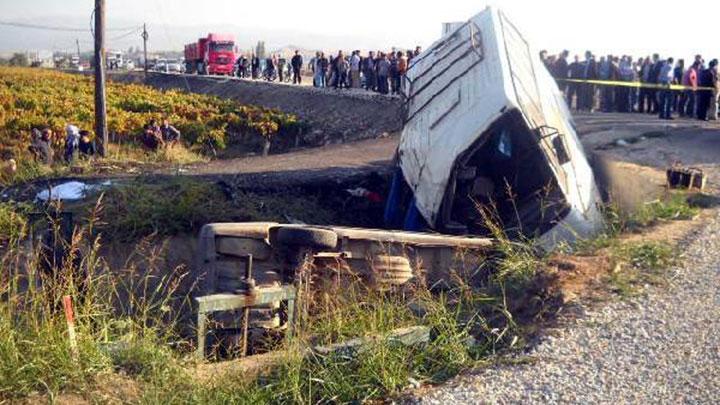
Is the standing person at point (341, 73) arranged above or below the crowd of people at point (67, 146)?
above

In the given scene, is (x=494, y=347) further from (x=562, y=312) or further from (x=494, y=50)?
(x=494, y=50)

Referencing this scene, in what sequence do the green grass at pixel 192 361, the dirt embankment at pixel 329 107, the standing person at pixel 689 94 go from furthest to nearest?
the dirt embankment at pixel 329 107 → the standing person at pixel 689 94 → the green grass at pixel 192 361

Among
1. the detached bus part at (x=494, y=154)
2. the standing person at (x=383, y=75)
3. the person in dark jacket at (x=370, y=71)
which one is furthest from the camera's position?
the person in dark jacket at (x=370, y=71)

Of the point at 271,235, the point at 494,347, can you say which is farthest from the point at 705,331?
the point at 271,235

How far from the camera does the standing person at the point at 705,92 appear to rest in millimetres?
18906

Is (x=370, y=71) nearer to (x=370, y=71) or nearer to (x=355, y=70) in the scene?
(x=370, y=71)

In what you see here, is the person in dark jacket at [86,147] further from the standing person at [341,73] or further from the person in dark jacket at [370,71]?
the standing person at [341,73]

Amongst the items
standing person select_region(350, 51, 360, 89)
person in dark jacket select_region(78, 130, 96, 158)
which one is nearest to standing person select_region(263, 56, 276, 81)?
standing person select_region(350, 51, 360, 89)

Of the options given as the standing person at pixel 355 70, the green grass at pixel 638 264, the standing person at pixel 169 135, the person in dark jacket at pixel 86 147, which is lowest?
the green grass at pixel 638 264

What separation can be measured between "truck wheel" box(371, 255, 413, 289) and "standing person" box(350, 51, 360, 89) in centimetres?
2197

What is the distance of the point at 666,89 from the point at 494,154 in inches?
448

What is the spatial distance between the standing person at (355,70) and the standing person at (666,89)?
40.5 feet

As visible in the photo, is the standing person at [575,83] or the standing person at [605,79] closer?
the standing person at [605,79]

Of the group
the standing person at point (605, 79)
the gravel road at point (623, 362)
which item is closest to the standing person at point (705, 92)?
the standing person at point (605, 79)
